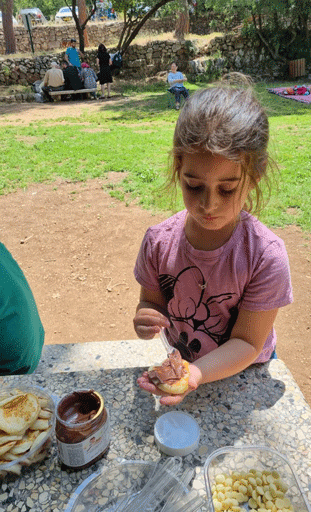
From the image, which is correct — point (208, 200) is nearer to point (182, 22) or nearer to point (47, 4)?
point (182, 22)

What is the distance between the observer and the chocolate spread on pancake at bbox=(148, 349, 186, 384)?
1.03 m

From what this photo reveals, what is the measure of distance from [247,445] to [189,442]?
0.14m

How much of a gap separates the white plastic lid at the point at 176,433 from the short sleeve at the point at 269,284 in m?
0.39

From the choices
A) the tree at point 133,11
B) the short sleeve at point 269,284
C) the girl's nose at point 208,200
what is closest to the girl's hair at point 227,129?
the girl's nose at point 208,200

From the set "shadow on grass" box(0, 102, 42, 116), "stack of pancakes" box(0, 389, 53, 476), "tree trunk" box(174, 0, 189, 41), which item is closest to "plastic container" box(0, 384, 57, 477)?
"stack of pancakes" box(0, 389, 53, 476)

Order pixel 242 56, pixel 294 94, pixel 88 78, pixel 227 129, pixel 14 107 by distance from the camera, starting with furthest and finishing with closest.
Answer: pixel 242 56 < pixel 88 78 < pixel 294 94 < pixel 14 107 < pixel 227 129

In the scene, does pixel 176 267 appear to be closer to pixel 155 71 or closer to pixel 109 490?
pixel 109 490

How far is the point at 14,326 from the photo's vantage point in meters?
1.52

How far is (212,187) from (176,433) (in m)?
0.66

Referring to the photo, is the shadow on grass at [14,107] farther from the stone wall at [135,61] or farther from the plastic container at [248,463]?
the plastic container at [248,463]

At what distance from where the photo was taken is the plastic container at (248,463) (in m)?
0.90

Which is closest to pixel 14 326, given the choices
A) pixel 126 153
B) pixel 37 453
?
pixel 37 453

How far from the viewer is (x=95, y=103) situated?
1230 centimetres

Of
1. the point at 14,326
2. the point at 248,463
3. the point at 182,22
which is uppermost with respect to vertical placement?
the point at 182,22
